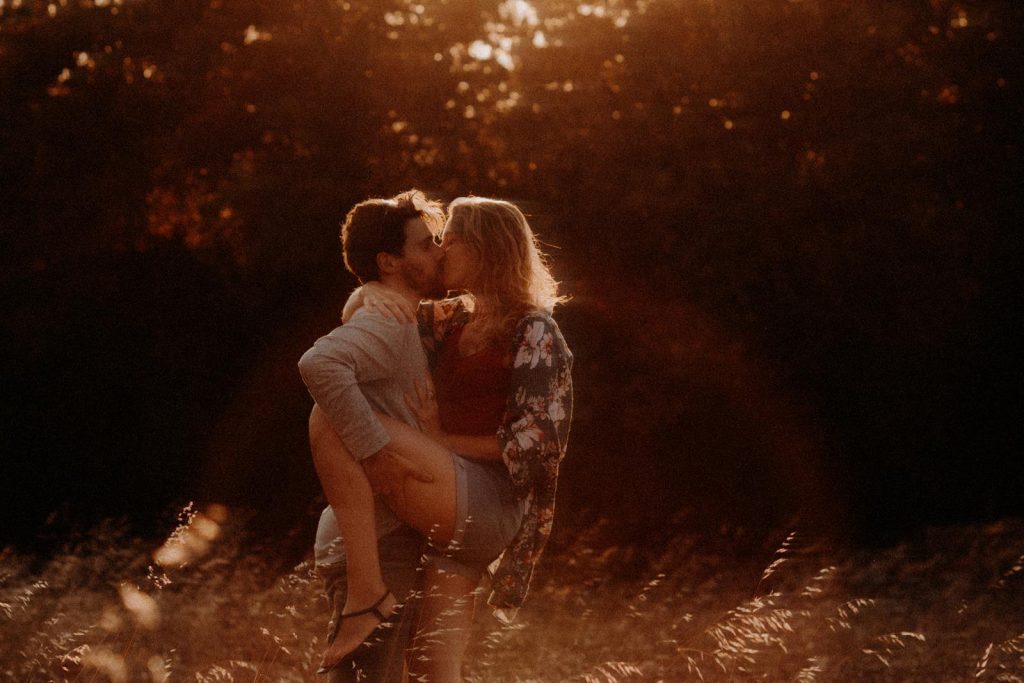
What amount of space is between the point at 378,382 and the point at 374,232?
39 centimetres

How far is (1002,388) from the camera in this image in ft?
28.6

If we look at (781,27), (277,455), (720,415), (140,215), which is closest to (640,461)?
(720,415)

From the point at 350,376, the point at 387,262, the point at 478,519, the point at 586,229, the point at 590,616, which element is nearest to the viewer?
the point at 350,376

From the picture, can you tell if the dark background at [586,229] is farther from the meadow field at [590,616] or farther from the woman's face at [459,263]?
the woman's face at [459,263]

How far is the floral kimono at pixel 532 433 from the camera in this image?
2553 millimetres

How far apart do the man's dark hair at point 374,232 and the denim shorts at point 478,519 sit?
21.8 inches

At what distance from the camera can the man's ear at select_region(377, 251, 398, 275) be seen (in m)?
2.62

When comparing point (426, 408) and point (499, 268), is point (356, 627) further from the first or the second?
point (499, 268)

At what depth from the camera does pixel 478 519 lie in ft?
8.27

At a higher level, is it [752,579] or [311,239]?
[311,239]

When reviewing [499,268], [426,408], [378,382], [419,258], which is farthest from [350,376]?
[499,268]

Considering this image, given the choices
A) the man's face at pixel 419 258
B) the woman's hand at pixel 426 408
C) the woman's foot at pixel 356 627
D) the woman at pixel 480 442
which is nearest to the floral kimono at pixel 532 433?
the woman at pixel 480 442

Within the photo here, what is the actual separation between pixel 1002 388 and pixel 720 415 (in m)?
2.83

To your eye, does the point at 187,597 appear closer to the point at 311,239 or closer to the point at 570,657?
the point at 570,657
